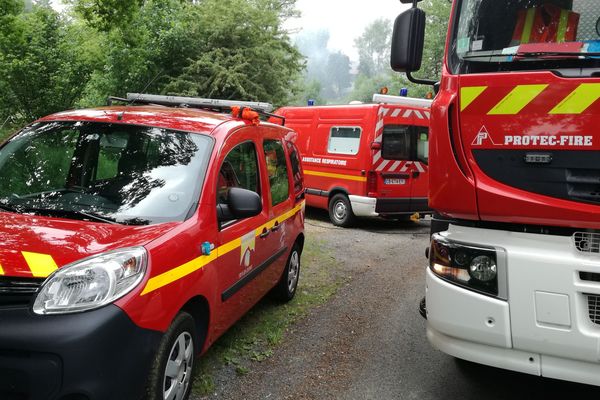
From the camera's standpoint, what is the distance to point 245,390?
3.26 metres

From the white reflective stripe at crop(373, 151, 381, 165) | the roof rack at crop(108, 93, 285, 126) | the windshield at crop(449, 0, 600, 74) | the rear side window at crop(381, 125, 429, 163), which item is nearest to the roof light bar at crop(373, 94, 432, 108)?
the rear side window at crop(381, 125, 429, 163)

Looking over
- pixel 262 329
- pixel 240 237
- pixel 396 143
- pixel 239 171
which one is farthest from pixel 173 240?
pixel 396 143

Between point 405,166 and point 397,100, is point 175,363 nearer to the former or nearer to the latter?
point 405,166

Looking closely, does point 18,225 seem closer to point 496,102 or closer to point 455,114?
point 455,114

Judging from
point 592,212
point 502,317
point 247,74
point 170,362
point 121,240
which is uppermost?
point 247,74

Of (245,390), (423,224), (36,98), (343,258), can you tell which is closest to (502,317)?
(245,390)

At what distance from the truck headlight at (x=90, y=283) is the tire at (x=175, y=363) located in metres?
0.42

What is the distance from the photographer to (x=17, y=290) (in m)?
2.19

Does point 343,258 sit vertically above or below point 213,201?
below

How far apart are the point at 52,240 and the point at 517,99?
252 cm

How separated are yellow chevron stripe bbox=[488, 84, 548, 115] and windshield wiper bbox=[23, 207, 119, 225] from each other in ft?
7.26

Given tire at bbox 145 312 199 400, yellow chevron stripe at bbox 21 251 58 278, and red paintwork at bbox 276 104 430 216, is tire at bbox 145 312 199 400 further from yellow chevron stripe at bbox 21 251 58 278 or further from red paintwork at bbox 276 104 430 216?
red paintwork at bbox 276 104 430 216

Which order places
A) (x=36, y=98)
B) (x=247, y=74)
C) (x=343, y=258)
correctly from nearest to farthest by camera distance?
1. (x=343, y=258)
2. (x=36, y=98)
3. (x=247, y=74)

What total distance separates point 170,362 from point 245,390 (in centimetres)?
77
